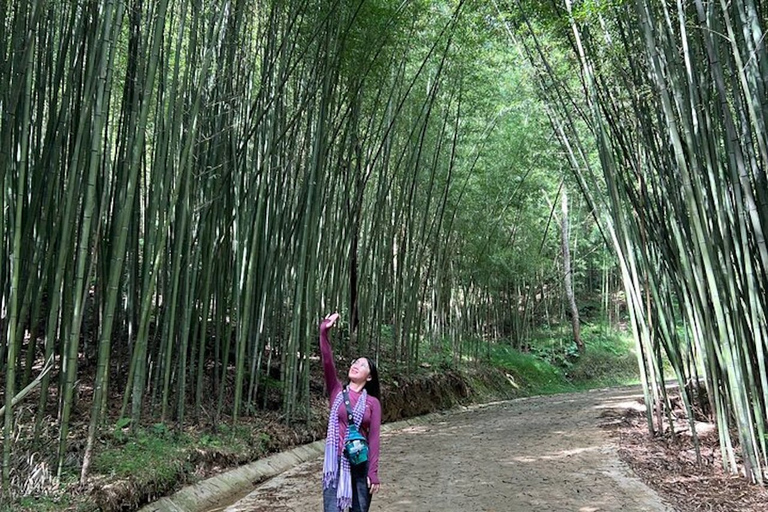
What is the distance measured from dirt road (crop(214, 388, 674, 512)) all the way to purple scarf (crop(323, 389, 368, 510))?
94 cm

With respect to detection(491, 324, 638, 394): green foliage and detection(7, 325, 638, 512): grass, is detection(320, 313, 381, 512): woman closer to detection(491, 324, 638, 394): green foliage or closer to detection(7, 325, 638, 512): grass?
detection(7, 325, 638, 512): grass

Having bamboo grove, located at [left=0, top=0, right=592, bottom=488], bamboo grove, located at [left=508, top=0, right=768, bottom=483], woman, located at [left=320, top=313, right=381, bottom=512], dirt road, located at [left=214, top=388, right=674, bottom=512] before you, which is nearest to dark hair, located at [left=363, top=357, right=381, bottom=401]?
woman, located at [left=320, top=313, right=381, bottom=512]

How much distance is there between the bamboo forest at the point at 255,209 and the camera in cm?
283

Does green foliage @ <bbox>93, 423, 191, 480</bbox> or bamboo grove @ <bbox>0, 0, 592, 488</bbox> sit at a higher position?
bamboo grove @ <bbox>0, 0, 592, 488</bbox>

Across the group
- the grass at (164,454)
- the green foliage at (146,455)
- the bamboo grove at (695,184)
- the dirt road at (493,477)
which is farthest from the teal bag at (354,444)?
the bamboo grove at (695,184)

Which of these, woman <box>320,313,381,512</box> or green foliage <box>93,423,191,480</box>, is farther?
green foliage <box>93,423,191,480</box>

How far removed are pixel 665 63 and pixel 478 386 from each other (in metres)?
6.81

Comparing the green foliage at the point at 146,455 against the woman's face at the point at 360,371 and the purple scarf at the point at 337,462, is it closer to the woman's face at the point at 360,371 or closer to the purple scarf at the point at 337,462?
the purple scarf at the point at 337,462

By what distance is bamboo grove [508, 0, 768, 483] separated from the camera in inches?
121

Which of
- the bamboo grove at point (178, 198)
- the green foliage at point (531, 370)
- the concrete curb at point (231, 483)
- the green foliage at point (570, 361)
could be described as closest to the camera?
the bamboo grove at point (178, 198)

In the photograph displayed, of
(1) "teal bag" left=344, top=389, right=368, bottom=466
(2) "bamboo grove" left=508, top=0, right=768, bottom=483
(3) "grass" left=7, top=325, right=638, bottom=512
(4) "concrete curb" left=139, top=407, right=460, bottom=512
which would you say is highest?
(2) "bamboo grove" left=508, top=0, right=768, bottom=483

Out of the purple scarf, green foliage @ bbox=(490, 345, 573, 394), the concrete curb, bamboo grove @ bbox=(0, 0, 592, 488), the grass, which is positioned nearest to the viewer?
the purple scarf

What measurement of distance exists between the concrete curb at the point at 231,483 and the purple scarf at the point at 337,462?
1.10 m

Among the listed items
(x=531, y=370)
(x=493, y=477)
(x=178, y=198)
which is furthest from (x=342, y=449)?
(x=531, y=370)
